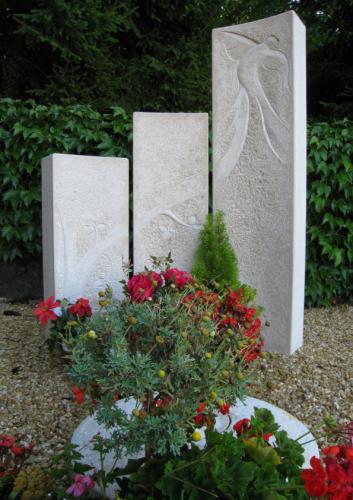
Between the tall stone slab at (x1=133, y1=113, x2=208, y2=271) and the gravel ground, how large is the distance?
1118 millimetres

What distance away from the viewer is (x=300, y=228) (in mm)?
3590

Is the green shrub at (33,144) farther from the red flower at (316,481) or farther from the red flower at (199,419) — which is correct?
the red flower at (316,481)

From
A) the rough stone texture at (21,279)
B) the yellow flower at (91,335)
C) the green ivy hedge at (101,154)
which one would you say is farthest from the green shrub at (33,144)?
the yellow flower at (91,335)

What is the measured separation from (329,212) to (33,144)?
10.2 feet

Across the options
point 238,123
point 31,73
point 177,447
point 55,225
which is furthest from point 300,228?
point 31,73

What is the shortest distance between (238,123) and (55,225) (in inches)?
64.3

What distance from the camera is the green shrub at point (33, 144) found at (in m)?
4.71

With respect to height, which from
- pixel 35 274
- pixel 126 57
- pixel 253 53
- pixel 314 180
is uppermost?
pixel 126 57

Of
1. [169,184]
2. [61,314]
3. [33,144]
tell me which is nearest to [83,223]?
[61,314]

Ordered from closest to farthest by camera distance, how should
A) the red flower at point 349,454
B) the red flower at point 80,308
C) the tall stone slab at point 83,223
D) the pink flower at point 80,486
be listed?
the red flower at point 349,454 < the pink flower at point 80,486 < the red flower at point 80,308 < the tall stone slab at point 83,223

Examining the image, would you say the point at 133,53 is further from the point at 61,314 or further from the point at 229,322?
the point at 229,322

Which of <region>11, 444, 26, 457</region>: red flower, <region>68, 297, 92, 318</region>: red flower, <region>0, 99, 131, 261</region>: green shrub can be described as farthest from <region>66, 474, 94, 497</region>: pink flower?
<region>0, 99, 131, 261</region>: green shrub

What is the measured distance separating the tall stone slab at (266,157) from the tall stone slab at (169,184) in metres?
0.17

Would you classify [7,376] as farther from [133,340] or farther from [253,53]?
[253,53]
